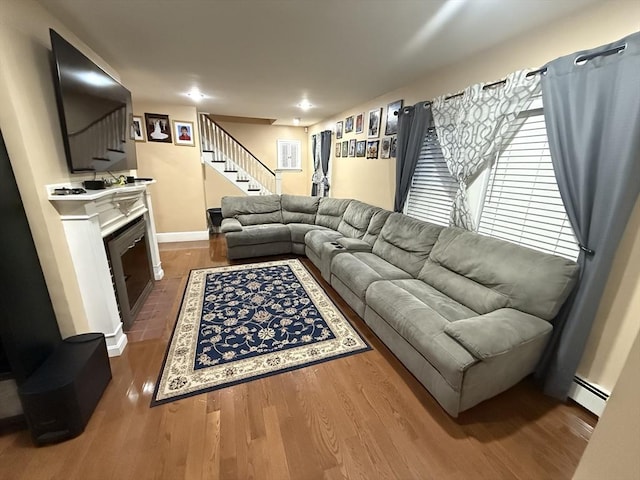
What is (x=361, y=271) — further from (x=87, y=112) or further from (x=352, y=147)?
(x=352, y=147)

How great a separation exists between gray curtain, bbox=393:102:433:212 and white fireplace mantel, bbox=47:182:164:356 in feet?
9.17

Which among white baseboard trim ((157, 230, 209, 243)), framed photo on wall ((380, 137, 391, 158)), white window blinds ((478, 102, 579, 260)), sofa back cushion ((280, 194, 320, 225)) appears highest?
framed photo on wall ((380, 137, 391, 158))

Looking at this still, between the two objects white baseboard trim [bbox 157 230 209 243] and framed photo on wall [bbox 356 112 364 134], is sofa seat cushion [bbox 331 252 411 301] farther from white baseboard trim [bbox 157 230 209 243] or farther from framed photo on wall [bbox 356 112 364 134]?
white baseboard trim [bbox 157 230 209 243]

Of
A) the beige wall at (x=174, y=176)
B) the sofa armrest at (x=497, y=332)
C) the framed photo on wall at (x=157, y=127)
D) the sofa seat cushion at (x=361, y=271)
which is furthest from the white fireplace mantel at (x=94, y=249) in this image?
the framed photo on wall at (x=157, y=127)

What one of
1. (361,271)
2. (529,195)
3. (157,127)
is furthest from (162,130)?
(529,195)

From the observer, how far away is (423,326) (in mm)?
1693

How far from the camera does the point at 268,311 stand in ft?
8.57

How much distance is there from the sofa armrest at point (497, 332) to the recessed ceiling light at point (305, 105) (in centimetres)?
369

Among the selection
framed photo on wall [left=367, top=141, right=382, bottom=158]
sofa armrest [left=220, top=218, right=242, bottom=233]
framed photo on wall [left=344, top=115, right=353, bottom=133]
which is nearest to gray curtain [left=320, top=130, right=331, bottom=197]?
framed photo on wall [left=344, top=115, right=353, bottom=133]

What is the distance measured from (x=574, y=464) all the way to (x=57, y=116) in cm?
365

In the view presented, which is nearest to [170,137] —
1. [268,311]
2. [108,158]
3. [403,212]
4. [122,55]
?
[122,55]

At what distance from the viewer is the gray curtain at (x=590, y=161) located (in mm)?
1361

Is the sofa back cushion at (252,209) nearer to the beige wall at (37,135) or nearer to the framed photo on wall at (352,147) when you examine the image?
the framed photo on wall at (352,147)

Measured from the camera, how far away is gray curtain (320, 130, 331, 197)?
5.23 m
